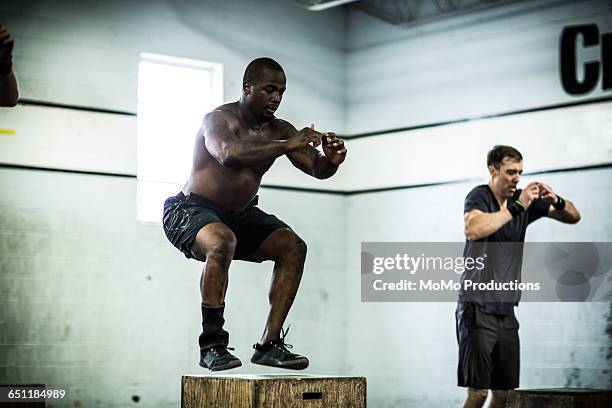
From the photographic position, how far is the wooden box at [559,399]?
548cm

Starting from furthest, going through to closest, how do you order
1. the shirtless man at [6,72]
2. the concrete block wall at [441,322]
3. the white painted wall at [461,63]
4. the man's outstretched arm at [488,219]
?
the white painted wall at [461,63]
the concrete block wall at [441,322]
the man's outstretched arm at [488,219]
the shirtless man at [6,72]

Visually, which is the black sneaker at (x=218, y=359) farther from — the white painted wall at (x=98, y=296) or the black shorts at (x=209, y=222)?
the white painted wall at (x=98, y=296)

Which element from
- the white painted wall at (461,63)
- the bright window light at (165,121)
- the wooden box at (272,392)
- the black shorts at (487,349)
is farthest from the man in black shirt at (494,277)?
the bright window light at (165,121)

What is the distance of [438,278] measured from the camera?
7719mm

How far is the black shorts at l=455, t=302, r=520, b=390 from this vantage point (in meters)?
5.29

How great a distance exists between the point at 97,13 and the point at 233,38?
4.17ft

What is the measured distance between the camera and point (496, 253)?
5.44 m

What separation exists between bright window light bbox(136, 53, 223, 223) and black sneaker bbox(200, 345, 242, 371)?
3.32 m

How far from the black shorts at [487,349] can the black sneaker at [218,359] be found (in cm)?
178

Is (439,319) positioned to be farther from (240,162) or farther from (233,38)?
(240,162)

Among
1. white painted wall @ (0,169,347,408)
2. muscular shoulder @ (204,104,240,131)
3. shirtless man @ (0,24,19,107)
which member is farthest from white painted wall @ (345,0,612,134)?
shirtless man @ (0,24,19,107)

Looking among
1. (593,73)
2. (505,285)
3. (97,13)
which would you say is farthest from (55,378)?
(593,73)

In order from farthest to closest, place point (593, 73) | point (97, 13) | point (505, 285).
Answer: point (97, 13)
point (593, 73)
point (505, 285)

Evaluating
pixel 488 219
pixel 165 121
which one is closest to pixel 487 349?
pixel 488 219
